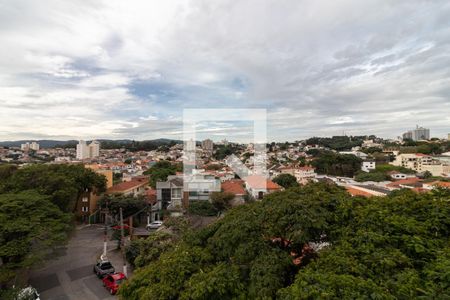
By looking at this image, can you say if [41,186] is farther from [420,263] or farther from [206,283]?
[420,263]

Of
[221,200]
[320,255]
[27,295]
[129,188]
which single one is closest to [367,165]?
[221,200]

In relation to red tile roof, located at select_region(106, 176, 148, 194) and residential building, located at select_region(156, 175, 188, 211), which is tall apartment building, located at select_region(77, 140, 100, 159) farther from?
residential building, located at select_region(156, 175, 188, 211)

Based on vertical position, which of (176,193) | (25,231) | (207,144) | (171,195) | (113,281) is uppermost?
(207,144)

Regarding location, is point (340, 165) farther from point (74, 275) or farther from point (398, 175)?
point (74, 275)

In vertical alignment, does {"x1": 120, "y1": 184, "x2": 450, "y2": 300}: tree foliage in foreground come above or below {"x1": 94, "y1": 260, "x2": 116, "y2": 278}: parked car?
above

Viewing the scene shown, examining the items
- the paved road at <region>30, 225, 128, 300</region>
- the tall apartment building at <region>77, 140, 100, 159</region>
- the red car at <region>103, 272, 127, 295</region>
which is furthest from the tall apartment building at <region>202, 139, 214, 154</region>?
the tall apartment building at <region>77, 140, 100, 159</region>

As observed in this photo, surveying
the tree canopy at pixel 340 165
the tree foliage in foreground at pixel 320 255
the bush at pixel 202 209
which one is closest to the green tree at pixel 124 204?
the bush at pixel 202 209
